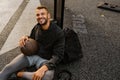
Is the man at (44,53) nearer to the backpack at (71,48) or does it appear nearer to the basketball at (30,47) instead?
the basketball at (30,47)

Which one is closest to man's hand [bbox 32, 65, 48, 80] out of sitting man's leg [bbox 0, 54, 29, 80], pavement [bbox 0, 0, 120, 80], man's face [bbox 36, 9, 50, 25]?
sitting man's leg [bbox 0, 54, 29, 80]

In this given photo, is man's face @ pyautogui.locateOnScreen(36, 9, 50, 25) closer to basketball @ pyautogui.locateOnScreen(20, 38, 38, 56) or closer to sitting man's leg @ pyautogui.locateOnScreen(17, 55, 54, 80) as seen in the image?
basketball @ pyautogui.locateOnScreen(20, 38, 38, 56)

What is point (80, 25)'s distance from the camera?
12.7 ft

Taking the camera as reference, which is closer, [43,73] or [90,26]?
[43,73]

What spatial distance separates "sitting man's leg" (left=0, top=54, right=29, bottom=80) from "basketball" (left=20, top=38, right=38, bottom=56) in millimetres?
82

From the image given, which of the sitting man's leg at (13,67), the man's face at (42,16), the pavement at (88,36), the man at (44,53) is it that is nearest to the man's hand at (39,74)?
the man at (44,53)

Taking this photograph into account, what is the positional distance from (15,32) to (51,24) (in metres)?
1.32

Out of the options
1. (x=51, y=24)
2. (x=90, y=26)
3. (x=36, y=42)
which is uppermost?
(x=51, y=24)

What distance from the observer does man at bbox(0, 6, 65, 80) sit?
2.21 metres

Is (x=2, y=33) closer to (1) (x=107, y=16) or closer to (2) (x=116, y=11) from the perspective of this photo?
(1) (x=107, y=16)

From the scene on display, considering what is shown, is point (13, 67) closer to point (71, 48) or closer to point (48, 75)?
point (48, 75)

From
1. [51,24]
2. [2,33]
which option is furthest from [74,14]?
[51,24]

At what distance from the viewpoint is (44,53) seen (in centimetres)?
242

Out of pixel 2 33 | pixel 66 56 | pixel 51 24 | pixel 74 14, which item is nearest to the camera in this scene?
pixel 51 24
